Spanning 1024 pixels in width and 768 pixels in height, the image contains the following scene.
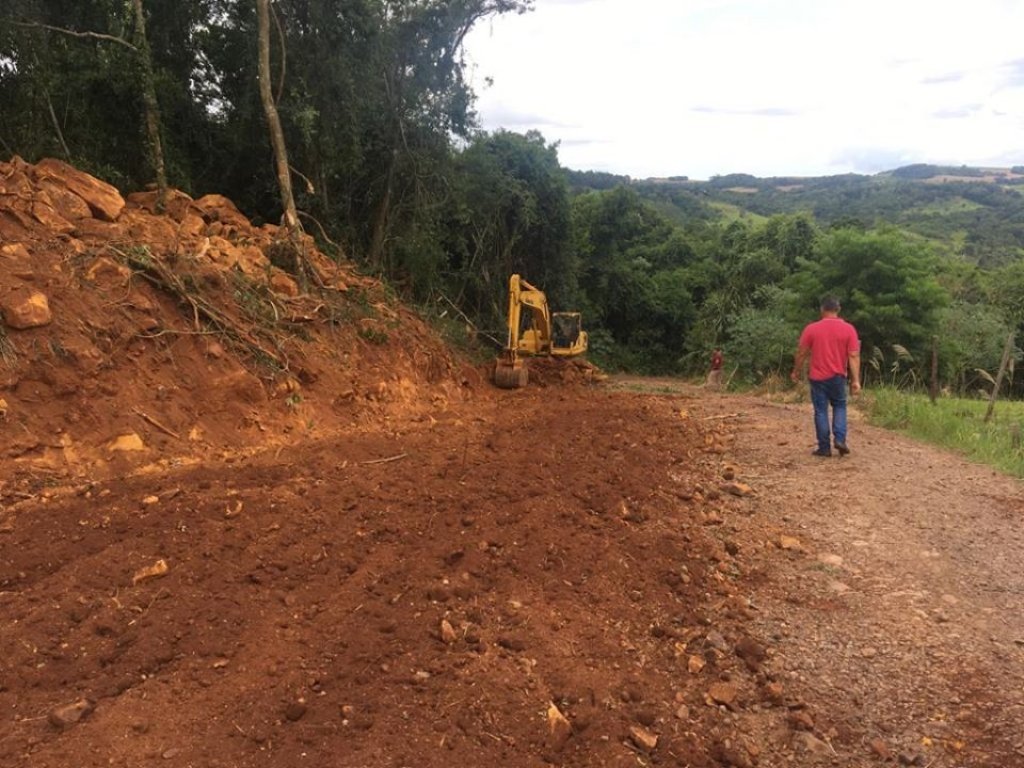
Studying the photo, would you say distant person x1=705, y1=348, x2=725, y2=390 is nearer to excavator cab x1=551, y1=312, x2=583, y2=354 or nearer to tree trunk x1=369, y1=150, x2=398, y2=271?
excavator cab x1=551, y1=312, x2=583, y2=354

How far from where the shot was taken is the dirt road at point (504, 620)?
8.80ft

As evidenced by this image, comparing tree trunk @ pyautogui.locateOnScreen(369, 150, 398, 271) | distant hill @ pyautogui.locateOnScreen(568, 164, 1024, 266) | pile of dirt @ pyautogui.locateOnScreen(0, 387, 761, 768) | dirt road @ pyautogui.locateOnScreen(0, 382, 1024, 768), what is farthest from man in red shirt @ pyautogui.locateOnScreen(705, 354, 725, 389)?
distant hill @ pyautogui.locateOnScreen(568, 164, 1024, 266)

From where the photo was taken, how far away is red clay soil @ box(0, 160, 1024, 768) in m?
2.73

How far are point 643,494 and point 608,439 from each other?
1.85 metres

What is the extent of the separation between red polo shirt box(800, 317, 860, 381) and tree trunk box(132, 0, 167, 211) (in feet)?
27.3

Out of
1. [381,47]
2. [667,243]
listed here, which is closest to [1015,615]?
[381,47]

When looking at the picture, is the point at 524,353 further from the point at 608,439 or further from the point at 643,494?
the point at 643,494

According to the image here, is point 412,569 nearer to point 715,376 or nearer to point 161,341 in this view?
point 161,341

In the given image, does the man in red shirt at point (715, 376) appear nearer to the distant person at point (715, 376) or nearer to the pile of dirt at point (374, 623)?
the distant person at point (715, 376)

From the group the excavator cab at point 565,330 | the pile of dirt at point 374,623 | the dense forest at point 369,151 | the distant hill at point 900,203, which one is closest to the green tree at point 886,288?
the dense forest at point 369,151

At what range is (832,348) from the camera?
6.53 metres

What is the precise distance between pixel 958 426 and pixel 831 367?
2418mm

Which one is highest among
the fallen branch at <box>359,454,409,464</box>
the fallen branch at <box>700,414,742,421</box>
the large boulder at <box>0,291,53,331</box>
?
the large boulder at <box>0,291,53,331</box>

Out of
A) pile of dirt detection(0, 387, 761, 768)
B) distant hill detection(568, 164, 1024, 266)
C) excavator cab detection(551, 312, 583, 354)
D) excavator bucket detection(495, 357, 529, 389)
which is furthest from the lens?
distant hill detection(568, 164, 1024, 266)
